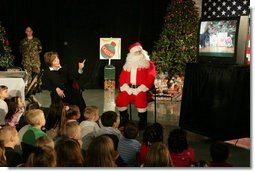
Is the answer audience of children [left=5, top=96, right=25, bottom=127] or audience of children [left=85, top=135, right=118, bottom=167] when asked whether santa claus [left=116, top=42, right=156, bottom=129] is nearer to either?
audience of children [left=5, top=96, right=25, bottom=127]

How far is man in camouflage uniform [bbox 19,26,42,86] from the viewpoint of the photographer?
366 inches

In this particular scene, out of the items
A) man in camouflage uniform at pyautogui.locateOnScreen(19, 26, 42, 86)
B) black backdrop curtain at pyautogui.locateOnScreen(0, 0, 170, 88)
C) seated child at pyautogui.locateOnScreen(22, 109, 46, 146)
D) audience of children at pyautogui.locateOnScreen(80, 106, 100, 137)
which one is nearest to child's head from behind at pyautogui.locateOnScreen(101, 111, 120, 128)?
audience of children at pyautogui.locateOnScreen(80, 106, 100, 137)

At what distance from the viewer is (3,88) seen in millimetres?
5066

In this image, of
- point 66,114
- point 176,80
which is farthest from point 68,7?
point 66,114

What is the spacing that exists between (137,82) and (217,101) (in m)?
1.16

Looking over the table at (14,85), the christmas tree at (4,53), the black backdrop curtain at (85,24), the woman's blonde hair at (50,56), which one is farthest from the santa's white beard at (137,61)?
the black backdrop curtain at (85,24)

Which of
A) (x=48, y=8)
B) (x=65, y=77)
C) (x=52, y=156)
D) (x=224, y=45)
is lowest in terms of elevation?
(x=52, y=156)

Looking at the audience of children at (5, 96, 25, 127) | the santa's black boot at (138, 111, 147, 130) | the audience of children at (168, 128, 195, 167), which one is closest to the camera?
the audience of children at (168, 128, 195, 167)

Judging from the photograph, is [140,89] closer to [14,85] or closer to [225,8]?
[14,85]

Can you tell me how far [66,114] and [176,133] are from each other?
137 cm

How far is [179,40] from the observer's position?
29.5 feet

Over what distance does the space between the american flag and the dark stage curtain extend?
3.46 m

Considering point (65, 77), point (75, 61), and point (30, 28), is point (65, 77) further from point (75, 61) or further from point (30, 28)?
point (75, 61)

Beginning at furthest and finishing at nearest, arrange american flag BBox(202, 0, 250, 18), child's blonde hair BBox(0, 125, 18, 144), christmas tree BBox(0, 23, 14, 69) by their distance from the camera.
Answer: christmas tree BBox(0, 23, 14, 69) → american flag BBox(202, 0, 250, 18) → child's blonde hair BBox(0, 125, 18, 144)
